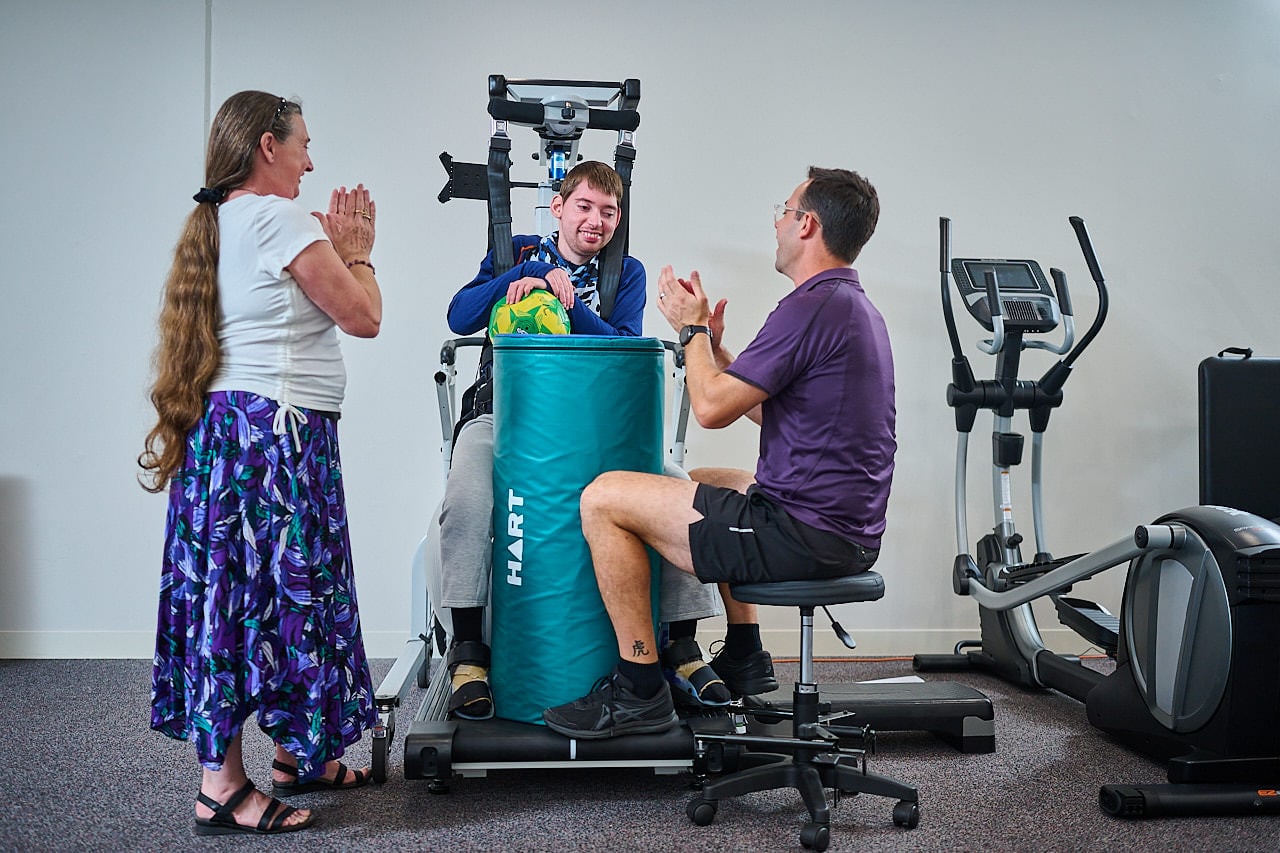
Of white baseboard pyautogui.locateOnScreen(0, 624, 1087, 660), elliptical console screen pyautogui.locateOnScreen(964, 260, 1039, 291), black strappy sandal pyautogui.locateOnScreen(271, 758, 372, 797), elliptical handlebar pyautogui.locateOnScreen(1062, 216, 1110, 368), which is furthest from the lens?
white baseboard pyautogui.locateOnScreen(0, 624, 1087, 660)

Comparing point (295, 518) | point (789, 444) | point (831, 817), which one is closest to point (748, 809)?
point (831, 817)

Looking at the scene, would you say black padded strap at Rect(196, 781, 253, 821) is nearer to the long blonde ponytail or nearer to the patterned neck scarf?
the long blonde ponytail

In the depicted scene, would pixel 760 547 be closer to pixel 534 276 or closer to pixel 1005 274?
pixel 534 276

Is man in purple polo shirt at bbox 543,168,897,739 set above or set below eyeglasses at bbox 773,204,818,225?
below

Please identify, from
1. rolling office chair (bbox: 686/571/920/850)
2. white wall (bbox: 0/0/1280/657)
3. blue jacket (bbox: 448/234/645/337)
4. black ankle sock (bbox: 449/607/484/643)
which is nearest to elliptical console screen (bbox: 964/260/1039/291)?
white wall (bbox: 0/0/1280/657)

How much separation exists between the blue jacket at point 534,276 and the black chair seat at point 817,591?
0.96m

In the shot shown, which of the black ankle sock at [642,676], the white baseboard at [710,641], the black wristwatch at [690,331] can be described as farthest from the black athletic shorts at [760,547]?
the white baseboard at [710,641]

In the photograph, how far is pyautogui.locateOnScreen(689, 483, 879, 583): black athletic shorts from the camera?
7.55ft

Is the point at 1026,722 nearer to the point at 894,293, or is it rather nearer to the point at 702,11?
the point at 894,293

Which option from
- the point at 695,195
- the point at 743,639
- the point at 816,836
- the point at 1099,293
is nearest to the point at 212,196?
the point at 743,639

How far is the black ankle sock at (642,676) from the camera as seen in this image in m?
2.43

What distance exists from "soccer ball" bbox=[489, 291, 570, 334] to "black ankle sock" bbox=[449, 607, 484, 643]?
2.32 ft

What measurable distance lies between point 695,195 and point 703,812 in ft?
8.65

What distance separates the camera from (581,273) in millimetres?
3039
